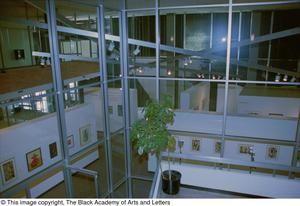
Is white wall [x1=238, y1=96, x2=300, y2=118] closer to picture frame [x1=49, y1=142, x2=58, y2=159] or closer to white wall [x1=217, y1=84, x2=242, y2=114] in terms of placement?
white wall [x1=217, y1=84, x2=242, y2=114]

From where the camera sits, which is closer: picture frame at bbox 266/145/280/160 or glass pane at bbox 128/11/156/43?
picture frame at bbox 266/145/280/160

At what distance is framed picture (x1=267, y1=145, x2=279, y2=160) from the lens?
22.8ft

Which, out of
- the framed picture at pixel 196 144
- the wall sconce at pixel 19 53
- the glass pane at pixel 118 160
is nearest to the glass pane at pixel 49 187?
the glass pane at pixel 118 160

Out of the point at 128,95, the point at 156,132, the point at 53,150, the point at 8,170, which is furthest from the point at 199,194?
the point at 8,170

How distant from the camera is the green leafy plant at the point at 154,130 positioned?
487 cm

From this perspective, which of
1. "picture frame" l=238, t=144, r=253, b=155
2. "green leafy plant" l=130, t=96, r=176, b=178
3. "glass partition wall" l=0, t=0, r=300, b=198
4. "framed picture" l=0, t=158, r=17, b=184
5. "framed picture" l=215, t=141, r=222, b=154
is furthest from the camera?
"framed picture" l=215, t=141, r=222, b=154

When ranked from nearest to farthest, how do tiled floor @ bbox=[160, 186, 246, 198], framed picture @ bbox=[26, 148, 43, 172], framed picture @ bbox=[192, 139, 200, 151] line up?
tiled floor @ bbox=[160, 186, 246, 198], framed picture @ bbox=[26, 148, 43, 172], framed picture @ bbox=[192, 139, 200, 151]

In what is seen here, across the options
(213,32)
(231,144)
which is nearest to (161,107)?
(231,144)

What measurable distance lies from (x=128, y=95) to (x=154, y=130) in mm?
1868

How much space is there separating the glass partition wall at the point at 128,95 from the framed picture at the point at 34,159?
0.03 m

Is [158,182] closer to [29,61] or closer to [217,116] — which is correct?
[217,116]

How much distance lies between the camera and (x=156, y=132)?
4930 millimetres

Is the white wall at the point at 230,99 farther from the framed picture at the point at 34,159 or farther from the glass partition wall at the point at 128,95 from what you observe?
the framed picture at the point at 34,159

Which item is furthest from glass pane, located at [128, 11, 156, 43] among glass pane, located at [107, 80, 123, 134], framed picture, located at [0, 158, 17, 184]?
framed picture, located at [0, 158, 17, 184]
